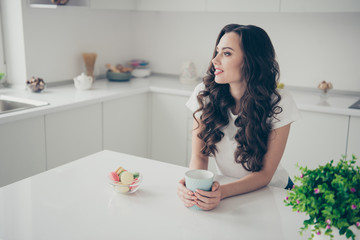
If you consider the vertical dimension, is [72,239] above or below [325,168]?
below

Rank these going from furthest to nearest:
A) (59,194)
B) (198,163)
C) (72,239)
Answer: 1. (198,163)
2. (59,194)
3. (72,239)

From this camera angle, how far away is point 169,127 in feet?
10.8

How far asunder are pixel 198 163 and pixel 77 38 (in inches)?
80.8

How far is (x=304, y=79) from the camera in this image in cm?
324

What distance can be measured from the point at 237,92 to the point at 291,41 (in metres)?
1.71

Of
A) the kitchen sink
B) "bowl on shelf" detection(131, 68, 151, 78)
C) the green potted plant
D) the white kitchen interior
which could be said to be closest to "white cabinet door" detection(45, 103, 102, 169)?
the white kitchen interior

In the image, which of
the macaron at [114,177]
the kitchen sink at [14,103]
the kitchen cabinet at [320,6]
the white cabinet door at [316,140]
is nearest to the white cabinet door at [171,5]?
the kitchen cabinet at [320,6]

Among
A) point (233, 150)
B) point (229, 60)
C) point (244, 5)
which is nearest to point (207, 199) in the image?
point (233, 150)

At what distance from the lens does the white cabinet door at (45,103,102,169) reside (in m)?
2.50

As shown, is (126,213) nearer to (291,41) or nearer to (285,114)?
(285,114)

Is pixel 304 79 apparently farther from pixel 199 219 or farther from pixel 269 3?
pixel 199 219

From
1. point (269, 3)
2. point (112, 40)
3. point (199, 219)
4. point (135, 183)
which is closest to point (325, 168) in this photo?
point (199, 219)

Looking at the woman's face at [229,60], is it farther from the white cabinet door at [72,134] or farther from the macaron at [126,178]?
the white cabinet door at [72,134]

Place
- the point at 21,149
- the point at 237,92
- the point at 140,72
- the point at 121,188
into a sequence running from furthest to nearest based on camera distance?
the point at 140,72, the point at 21,149, the point at 237,92, the point at 121,188
